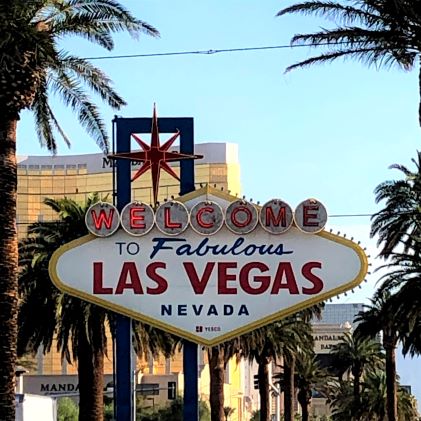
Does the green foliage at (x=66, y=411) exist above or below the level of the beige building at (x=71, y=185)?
below

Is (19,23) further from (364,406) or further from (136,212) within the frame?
(364,406)

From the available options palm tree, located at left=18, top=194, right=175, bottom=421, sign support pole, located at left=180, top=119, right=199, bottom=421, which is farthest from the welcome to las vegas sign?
palm tree, located at left=18, top=194, right=175, bottom=421

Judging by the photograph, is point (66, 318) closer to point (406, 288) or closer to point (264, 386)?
point (406, 288)

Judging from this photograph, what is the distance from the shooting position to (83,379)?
35031 mm

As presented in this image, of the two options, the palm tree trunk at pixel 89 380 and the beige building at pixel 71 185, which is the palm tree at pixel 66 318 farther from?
the beige building at pixel 71 185

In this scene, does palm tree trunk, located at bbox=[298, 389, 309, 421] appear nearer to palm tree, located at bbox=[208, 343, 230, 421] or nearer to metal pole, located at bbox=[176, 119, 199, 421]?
palm tree, located at bbox=[208, 343, 230, 421]

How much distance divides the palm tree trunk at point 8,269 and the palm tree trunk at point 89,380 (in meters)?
12.6

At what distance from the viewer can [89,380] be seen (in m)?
35.1

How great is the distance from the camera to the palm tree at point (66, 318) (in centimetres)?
3450

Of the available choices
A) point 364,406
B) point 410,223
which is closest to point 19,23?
point 410,223

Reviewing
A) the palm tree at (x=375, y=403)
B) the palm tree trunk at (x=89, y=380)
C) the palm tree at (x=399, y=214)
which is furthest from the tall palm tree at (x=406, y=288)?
the palm tree at (x=375, y=403)

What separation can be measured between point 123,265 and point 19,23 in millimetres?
5426

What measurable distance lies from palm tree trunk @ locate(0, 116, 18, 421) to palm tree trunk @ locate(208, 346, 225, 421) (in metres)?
24.6

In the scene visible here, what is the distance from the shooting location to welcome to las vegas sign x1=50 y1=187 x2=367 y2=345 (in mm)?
22406
